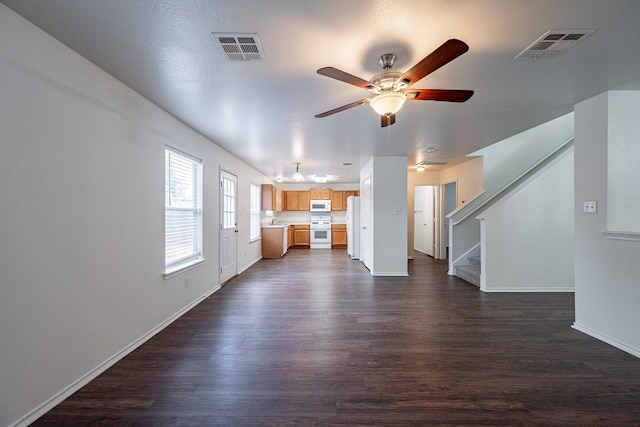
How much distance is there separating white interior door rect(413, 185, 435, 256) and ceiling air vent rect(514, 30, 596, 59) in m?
5.78

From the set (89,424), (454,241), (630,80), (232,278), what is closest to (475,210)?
(454,241)

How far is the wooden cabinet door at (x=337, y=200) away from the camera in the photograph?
30.6 ft

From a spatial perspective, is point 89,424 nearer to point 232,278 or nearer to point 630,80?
point 232,278

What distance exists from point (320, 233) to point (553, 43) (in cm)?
779

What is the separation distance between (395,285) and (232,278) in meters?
3.01

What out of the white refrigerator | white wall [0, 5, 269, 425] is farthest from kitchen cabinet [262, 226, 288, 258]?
white wall [0, 5, 269, 425]

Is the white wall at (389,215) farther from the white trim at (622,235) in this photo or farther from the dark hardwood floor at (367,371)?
the white trim at (622,235)

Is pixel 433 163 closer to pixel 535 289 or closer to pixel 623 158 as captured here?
pixel 535 289

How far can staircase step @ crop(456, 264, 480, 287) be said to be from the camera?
4.52 metres

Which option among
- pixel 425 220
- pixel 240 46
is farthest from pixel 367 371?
pixel 425 220

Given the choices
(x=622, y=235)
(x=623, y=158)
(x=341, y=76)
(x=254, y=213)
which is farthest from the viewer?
(x=254, y=213)

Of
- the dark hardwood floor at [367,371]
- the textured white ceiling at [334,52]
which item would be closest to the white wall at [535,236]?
the dark hardwood floor at [367,371]

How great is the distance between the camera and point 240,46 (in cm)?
179

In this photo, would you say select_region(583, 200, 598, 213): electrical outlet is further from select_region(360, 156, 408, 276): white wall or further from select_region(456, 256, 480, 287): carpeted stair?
select_region(360, 156, 408, 276): white wall
